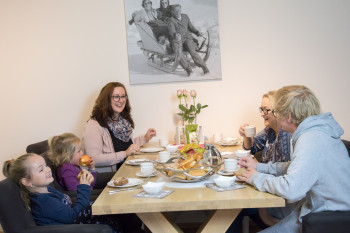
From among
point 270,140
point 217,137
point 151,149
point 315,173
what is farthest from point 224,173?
point 217,137

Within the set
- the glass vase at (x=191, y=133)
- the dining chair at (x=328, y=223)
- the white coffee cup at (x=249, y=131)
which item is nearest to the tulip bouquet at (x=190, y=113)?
the glass vase at (x=191, y=133)

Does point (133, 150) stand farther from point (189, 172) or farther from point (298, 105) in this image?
point (298, 105)

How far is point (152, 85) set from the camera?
11.6 feet

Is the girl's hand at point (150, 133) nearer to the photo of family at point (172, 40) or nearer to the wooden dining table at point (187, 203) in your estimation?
the photo of family at point (172, 40)

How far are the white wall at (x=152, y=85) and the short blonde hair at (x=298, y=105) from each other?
1619 millimetres

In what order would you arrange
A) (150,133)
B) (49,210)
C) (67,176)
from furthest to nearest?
1. (150,133)
2. (67,176)
3. (49,210)

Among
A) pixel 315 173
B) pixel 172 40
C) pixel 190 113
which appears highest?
pixel 172 40

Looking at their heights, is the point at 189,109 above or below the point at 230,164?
above

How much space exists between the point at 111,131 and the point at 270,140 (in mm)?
1286

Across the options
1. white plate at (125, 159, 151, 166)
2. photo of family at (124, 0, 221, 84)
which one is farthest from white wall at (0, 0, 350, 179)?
white plate at (125, 159, 151, 166)

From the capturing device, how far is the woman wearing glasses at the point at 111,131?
306 cm

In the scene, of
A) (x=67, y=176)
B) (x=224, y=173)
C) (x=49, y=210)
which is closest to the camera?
(x=49, y=210)

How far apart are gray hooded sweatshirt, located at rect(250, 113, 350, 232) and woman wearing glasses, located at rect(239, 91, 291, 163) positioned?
0.25 metres

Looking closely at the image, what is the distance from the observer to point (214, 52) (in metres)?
3.47
